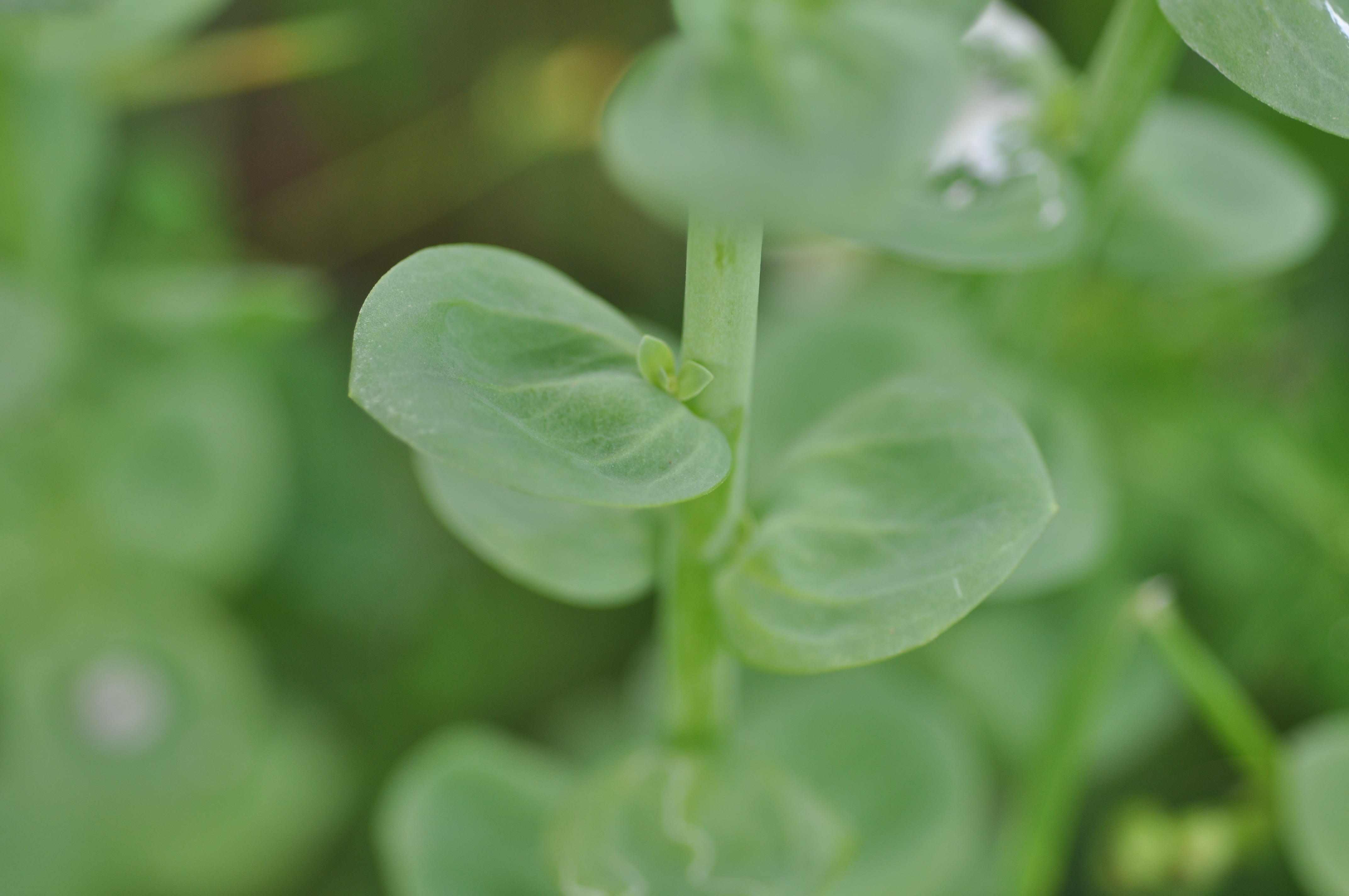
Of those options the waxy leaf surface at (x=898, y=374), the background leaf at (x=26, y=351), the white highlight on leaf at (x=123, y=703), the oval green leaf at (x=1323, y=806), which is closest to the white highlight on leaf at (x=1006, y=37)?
the waxy leaf surface at (x=898, y=374)

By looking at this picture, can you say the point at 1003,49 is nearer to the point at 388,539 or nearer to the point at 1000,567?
the point at 1000,567

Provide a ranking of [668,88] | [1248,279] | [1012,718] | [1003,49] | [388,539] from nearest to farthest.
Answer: [668,88] < [1003,49] < [1012,718] < [1248,279] < [388,539]

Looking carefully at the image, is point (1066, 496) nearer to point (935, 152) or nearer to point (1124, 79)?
point (1124, 79)

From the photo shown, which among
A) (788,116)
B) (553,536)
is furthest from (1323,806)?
(788,116)

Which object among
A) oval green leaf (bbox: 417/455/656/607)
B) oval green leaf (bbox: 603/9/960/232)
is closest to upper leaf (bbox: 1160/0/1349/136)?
oval green leaf (bbox: 603/9/960/232)

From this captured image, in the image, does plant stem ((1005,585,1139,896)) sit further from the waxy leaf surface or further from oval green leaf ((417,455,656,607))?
oval green leaf ((417,455,656,607))

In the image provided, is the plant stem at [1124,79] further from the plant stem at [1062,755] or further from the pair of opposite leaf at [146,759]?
the pair of opposite leaf at [146,759]

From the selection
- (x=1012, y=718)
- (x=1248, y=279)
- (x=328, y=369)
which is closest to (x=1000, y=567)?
(x=1012, y=718)
